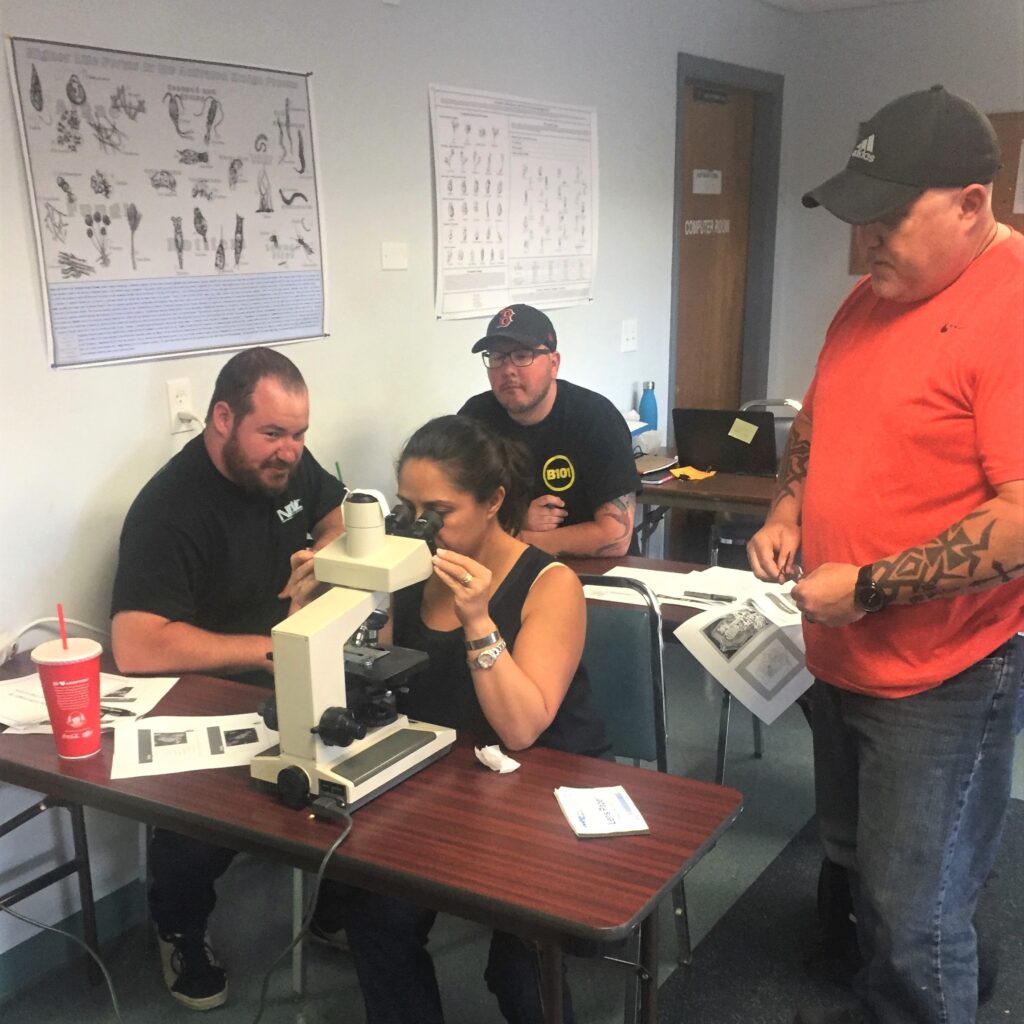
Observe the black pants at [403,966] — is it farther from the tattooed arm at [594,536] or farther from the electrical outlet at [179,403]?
the tattooed arm at [594,536]

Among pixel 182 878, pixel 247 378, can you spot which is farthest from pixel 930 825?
pixel 247 378

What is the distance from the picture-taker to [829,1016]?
2031mm

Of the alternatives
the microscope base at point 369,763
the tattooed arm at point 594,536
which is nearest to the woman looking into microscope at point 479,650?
the microscope base at point 369,763

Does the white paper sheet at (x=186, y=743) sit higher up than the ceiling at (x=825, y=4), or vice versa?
the ceiling at (x=825, y=4)

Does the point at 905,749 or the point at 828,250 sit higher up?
the point at 828,250

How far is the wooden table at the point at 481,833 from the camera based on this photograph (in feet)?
4.25

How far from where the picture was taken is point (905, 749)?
1.64m

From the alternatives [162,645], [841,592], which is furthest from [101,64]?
[841,592]

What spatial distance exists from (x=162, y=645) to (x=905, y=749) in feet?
4.44

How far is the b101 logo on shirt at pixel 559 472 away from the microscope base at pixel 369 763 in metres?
1.40

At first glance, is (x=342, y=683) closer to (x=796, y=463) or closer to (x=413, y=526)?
(x=413, y=526)

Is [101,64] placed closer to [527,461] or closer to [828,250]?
[527,461]

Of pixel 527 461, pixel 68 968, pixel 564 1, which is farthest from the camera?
pixel 564 1

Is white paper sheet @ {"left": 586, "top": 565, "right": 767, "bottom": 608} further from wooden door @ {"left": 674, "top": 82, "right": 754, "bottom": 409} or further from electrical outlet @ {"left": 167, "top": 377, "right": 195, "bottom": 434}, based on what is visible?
Result: wooden door @ {"left": 674, "top": 82, "right": 754, "bottom": 409}
